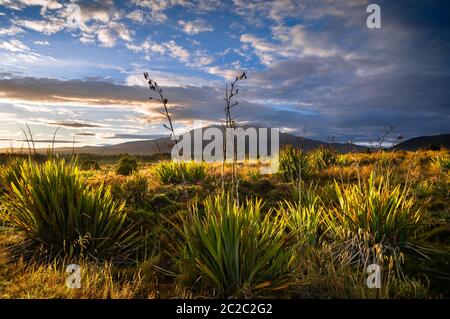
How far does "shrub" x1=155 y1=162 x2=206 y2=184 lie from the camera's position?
14.1 meters

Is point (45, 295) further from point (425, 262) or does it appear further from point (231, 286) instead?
point (425, 262)

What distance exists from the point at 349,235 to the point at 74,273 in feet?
14.9

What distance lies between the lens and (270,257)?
526 cm

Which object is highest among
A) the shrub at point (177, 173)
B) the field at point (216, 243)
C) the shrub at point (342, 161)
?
the shrub at point (342, 161)

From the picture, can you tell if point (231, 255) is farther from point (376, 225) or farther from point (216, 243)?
point (376, 225)

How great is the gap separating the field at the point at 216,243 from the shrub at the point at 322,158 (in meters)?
7.16

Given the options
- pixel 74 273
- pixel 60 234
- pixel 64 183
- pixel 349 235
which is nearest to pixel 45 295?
pixel 74 273

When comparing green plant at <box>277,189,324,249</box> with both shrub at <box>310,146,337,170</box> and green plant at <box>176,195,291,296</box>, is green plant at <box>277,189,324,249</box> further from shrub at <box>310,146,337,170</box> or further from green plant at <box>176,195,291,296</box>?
shrub at <box>310,146,337,170</box>

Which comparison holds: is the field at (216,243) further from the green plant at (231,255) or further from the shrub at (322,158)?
the shrub at (322,158)

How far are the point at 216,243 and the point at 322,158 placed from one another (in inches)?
567

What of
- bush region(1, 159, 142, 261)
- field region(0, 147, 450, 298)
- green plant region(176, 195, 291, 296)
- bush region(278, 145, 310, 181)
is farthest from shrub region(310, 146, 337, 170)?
green plant region(176, 195, 291, 296)

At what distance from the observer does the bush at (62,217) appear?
23.7ft

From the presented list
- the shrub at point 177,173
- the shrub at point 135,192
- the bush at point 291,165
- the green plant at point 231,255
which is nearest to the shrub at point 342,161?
the bush at point 291,165

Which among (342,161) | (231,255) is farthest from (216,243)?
(342,161)
